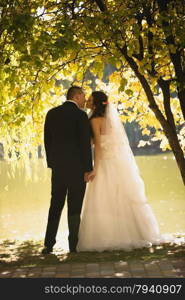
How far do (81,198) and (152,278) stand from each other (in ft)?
5.54

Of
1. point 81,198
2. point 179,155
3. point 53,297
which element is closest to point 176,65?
point 179,155

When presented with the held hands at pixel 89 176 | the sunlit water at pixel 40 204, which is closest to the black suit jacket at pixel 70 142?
the held hands at pixel 89 176

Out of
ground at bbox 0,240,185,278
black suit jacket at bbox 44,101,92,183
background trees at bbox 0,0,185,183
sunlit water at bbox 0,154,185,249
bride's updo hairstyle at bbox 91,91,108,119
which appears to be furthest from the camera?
sunlit water at bbox 0,154,185,249

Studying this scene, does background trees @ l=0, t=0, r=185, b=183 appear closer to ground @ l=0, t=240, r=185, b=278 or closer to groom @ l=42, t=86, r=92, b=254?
groom @ l=42, t=86, r=92, b=254

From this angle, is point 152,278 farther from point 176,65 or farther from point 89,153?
point 176,65

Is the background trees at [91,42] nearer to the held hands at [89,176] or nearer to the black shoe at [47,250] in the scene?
the held hands at [89,176]

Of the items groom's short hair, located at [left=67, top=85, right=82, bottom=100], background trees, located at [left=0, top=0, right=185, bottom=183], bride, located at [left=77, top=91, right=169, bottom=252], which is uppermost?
background trees, located at [left=0, top=0, right=185, bottom=183]

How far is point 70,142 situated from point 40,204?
34.3 feet

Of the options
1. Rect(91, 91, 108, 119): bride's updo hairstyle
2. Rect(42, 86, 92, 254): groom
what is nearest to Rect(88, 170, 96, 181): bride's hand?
Rect(42, 86, 92, 254): groom

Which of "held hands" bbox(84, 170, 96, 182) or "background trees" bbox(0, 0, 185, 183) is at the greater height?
"background trees" bbox(0, 0, 185, 183)

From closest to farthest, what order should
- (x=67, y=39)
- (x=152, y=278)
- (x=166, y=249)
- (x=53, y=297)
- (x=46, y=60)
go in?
(x=53, y=297) < (x=152, y=278) < (x=67, y=39) < (x=166, y=249) < (x=46, y=60)

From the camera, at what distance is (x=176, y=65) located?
19.7 ft

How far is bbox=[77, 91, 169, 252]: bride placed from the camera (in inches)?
227

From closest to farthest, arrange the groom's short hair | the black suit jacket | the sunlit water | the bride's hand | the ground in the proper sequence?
the ground → the black suit jacket → the groom's short hair → the bride's hand → the sunlit water
